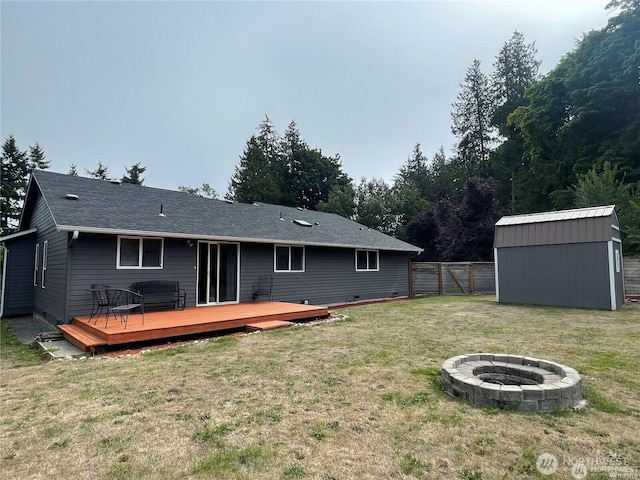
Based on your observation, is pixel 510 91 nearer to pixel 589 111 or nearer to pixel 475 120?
pixel 475 120

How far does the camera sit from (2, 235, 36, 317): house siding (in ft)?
35.9

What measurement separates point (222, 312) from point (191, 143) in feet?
67.8

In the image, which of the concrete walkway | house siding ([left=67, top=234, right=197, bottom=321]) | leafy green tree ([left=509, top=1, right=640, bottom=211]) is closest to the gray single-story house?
house siding ([left=67, top=234, right=197, bottom=321])

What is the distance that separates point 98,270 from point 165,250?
1477 mm

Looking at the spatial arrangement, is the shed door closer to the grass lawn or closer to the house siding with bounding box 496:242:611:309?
the grass lawn

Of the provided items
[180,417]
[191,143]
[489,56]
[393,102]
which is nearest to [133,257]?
[180,417]

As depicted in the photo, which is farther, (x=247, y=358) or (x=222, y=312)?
(x=222, y=312)

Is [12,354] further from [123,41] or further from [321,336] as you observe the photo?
[123,41]

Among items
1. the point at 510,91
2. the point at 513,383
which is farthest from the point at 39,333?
the point at 510,91

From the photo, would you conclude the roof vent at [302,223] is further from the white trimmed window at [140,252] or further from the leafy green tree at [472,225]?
the leafy green tree at [472,225]

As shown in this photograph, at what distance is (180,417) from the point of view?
3.24m

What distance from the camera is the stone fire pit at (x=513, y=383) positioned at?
3.26 metres

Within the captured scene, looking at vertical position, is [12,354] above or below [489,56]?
below

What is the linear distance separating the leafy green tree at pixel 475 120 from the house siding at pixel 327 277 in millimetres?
17948
